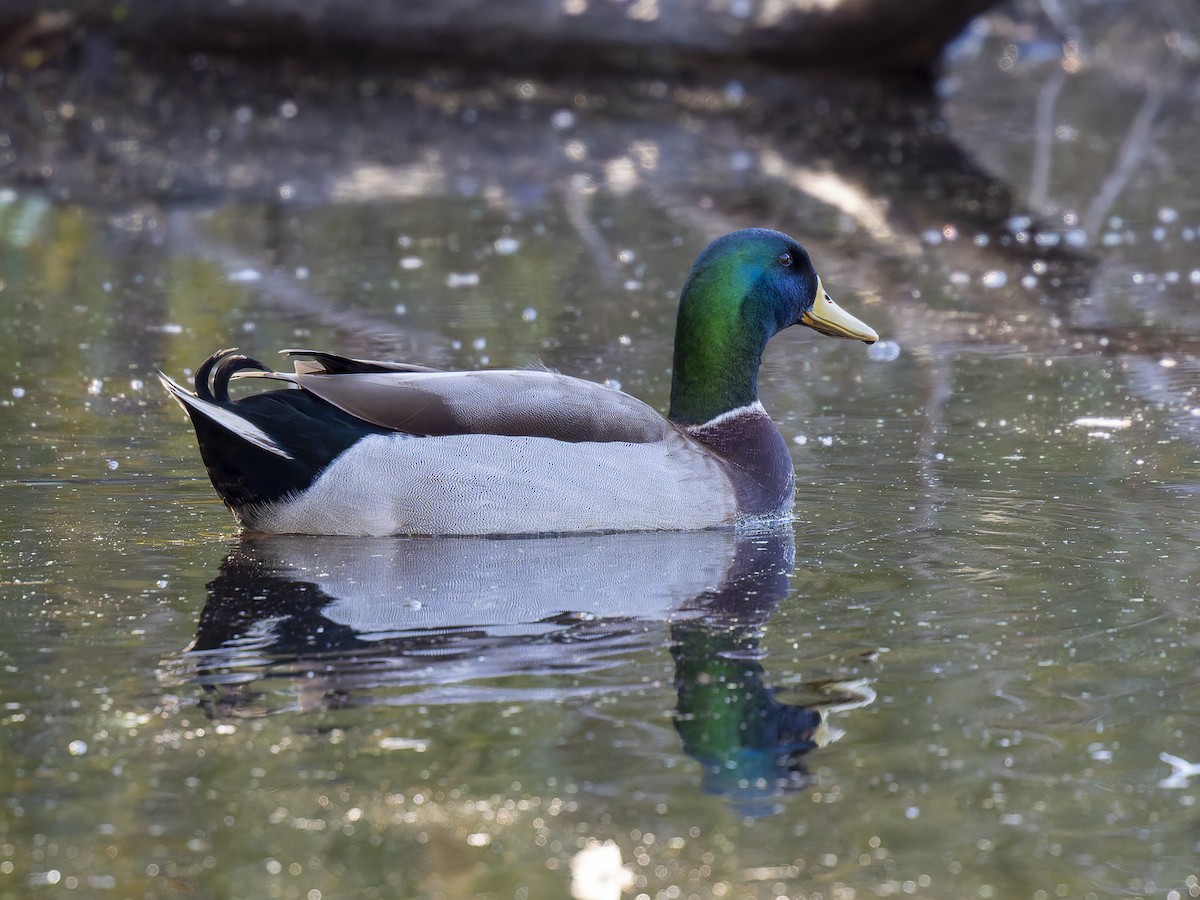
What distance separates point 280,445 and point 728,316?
1.76 m

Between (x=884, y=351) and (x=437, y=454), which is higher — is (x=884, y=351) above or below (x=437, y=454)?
below

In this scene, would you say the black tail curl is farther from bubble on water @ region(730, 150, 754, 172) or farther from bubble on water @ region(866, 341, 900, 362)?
bubble on water @ region(730, 150, 754, 172)

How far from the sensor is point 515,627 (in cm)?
543

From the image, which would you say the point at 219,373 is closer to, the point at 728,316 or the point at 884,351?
the point at 728,316

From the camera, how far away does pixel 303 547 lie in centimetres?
648

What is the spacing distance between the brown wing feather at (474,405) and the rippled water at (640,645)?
0.40 metres

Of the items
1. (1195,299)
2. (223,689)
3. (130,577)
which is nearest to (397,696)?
(223,689)

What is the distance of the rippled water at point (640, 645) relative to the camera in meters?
3.95

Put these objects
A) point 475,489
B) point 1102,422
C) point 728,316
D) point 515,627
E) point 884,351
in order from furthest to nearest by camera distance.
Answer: point 884,351 < point 1102,422 < point 728,316 < point 475,489 < point 515,627

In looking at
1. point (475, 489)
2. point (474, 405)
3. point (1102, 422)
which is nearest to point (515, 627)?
point (475, 489)

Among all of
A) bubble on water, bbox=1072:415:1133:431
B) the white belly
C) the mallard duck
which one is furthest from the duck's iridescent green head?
bubble on water, bbox=1072:415:1133:431

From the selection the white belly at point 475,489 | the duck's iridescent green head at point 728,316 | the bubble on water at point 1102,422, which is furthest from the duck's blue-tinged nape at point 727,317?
the bubble on water at point 1102,422

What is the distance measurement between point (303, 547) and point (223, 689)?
1638 mm

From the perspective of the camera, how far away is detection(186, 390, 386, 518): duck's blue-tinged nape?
6398 millimetres
